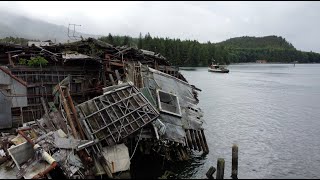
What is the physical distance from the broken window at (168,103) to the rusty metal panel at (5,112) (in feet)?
40.8

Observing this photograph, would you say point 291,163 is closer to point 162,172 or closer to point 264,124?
point 162,172

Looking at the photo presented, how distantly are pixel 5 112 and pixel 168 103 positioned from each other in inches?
536

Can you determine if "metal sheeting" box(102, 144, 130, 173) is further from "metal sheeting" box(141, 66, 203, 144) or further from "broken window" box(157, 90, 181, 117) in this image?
"broken window" box(157, 90, 181, 117)

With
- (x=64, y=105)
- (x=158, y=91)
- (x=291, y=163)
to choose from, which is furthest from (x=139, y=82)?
(x=291, y=163)

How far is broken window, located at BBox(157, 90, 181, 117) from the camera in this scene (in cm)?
2768

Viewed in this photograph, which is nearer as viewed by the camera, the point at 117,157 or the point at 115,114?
the point at 117,157

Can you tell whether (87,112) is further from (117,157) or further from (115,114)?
(117,157)

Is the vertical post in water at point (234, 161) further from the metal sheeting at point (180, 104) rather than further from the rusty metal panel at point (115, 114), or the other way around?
the rusty metal panel at point (115, 114)

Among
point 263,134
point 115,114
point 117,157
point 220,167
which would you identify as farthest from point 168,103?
point 263,134

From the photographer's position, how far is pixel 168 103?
29.7 meters

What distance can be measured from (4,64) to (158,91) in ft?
43.6

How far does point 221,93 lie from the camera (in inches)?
2849

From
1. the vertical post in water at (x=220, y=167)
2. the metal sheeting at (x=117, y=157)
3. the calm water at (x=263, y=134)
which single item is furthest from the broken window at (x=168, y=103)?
the vertical post in water at (x=220, y=167)

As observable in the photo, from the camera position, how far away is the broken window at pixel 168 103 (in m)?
27.7
